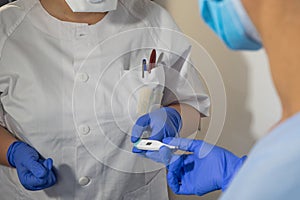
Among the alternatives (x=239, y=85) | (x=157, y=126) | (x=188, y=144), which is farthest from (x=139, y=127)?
(x=239, y=85)

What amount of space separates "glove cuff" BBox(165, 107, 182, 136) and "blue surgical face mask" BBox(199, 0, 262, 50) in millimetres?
541

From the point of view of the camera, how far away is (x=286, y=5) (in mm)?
348

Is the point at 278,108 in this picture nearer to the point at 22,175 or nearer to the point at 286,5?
the point at 22,175

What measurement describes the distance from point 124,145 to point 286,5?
0.69 metres

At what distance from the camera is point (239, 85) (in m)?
1.24

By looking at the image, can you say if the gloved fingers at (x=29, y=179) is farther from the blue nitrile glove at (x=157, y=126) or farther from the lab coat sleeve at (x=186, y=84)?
the lab coat sleeve at (x=186, y=84)

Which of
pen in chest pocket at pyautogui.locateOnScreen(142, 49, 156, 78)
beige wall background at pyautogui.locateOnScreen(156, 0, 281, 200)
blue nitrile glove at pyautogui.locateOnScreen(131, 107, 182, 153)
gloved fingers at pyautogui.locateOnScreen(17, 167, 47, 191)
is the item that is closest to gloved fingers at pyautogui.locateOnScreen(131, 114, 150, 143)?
blue nitrile glove at pyautogui.locateOnScreen(131, 107, 182, 153)

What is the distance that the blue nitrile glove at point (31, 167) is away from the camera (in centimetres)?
92

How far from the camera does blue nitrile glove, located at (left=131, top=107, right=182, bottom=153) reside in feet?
3.03

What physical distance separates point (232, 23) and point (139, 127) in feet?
1.82

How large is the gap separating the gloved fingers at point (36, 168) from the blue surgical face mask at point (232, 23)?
1.93ft

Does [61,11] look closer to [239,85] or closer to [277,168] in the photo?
[239,85]

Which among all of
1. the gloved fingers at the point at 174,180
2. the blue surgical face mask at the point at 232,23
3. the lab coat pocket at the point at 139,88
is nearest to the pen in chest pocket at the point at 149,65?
the lab coat pocket at the point at 139,88

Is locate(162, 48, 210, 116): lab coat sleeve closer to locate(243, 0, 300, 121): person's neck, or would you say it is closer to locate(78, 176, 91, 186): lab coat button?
locate(78, 176, 91, 186): lab coat button
